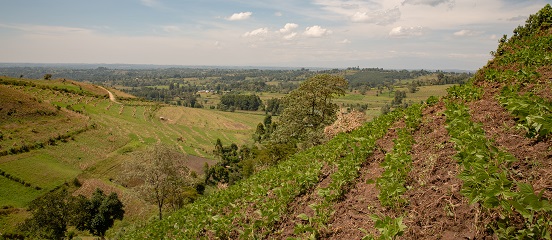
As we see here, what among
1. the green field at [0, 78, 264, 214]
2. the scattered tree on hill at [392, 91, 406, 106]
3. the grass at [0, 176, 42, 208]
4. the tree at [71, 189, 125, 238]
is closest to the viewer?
the tree at [71, 189, 125, 238]

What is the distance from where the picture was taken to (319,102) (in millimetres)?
35656

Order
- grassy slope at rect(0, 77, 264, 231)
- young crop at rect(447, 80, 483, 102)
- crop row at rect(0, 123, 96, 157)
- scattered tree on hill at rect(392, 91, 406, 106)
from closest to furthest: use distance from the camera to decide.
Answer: young crop at rect(447, 80, 483, 102) < grassy slope at rect(0, 77, 264, 231) < crop row at rect(0, 123, 96, 157) < scattered tree on hill at rect(392, 91, 406, 106)

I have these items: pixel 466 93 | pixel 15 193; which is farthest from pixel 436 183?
pixel 15 193

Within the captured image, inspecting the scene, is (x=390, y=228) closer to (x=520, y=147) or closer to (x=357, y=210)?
(x=357, y=210)

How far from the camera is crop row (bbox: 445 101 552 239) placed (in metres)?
3.76

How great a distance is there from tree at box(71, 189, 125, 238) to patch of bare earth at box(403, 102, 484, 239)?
48.9 metres

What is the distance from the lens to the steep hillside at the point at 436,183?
182 inches

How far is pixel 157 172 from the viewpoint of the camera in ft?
110

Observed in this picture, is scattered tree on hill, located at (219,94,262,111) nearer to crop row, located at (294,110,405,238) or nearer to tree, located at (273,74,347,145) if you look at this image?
tree, located at (273,74,347,145)

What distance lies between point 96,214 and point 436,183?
5069 centimetres

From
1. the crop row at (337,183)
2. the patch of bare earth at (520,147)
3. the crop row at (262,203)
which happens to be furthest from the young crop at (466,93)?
the crop row at (337,183)

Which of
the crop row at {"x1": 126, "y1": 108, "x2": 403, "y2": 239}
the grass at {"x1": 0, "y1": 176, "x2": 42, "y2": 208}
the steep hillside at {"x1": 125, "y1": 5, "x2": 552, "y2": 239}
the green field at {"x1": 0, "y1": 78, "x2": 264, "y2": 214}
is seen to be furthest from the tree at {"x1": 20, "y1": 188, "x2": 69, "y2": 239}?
the steep hillside at {"x1": 125, "y1": 5, "x2": 552, "y2": 239}

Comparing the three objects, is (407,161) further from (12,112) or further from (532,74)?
(12,112)

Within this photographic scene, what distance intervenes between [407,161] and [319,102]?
28137 millimetres
